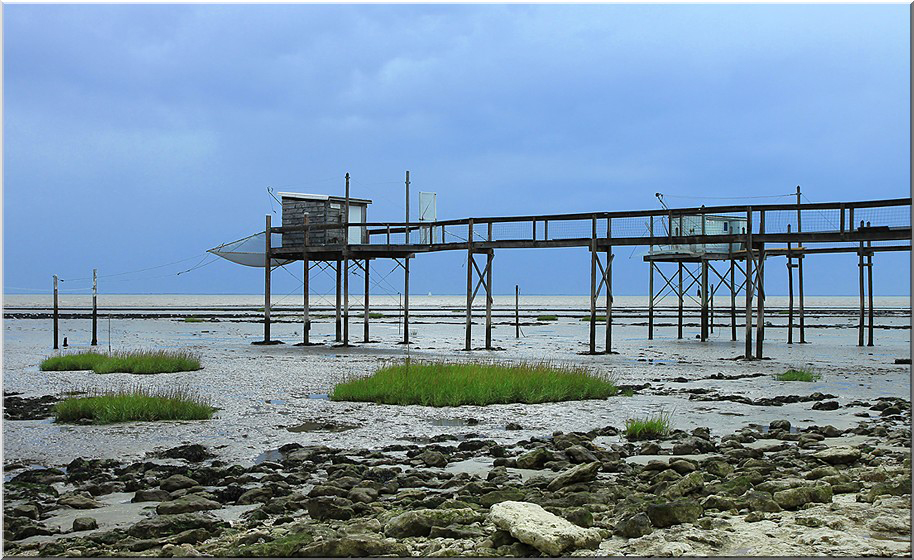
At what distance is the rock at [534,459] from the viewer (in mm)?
10469

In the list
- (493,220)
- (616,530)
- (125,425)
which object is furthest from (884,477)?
(493,220)

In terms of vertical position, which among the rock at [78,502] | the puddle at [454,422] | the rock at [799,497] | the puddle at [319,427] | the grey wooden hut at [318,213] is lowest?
the puddle at [454,422]

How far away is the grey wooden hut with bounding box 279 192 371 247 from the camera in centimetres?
3472

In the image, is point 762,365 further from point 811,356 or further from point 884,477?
point 884,477

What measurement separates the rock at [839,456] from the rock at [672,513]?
3695 millimetres

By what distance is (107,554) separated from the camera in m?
6.90

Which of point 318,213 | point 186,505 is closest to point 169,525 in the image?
point 186,505

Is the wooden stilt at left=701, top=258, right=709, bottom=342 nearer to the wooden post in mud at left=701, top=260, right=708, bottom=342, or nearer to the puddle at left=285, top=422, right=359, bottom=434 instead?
the wooden post in mud at left=701, top=260, right=708, bottom=342

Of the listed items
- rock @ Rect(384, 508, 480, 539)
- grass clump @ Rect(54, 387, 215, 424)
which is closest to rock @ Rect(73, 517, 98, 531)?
rock @ Rect(384, 508, 480, 539)

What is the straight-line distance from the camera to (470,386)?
17.2m

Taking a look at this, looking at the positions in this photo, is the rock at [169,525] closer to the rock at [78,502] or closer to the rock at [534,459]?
the rock at [78,502]

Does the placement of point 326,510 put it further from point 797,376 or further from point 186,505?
point 797,376

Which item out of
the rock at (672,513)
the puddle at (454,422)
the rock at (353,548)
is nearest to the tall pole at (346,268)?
the puddle at (454,422)

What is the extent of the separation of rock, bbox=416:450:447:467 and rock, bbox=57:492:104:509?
3801 mm
